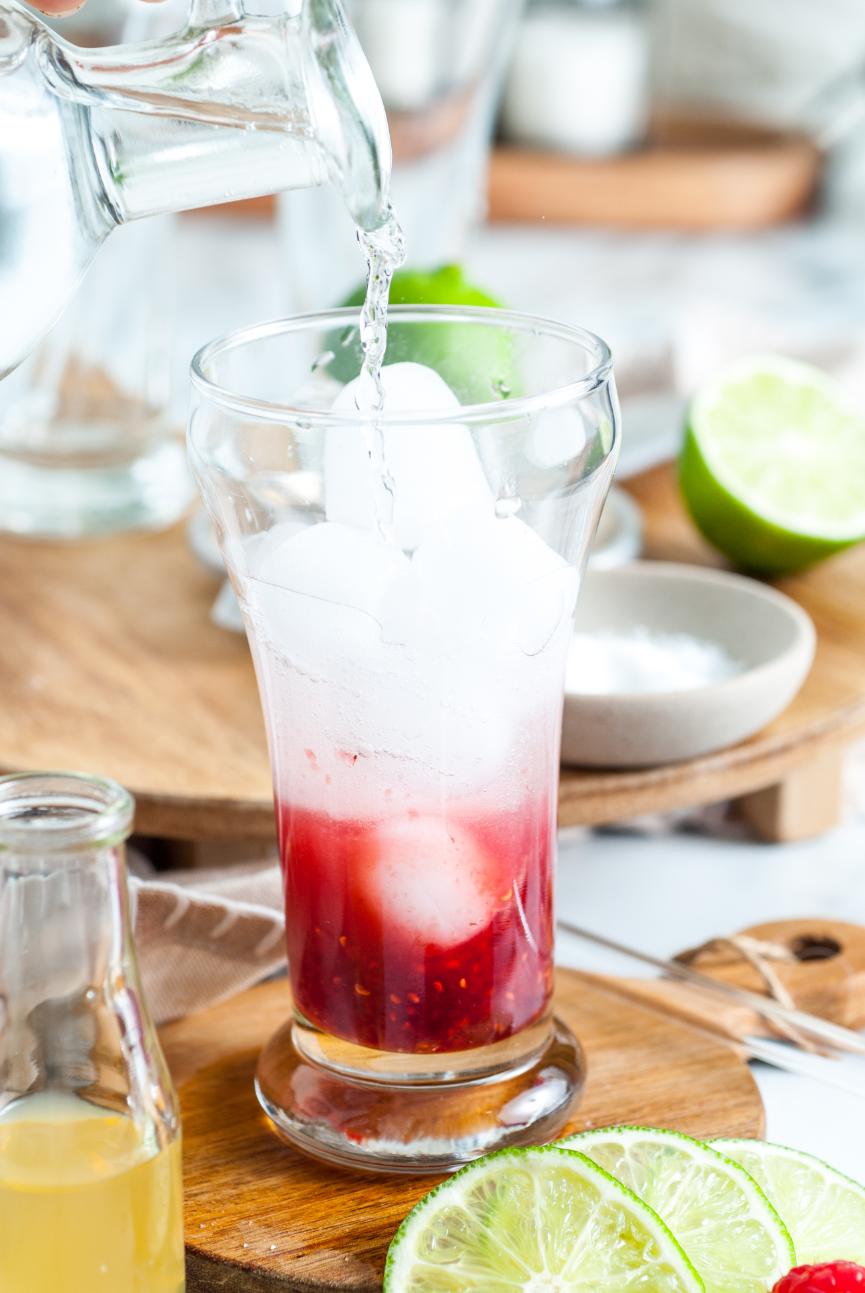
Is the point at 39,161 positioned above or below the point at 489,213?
above

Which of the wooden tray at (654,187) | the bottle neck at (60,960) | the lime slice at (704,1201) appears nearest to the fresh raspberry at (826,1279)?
the lime slice at (704,1201)

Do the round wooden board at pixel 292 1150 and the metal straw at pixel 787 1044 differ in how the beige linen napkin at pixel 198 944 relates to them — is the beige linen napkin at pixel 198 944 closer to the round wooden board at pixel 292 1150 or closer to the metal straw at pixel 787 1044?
the round wooden board at pixel 292 1150

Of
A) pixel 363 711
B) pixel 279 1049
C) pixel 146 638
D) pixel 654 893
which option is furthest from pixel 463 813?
pixel 146 638

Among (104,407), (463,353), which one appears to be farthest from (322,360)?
(104,407)

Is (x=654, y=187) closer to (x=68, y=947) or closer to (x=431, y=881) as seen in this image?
(x=431, y=881)

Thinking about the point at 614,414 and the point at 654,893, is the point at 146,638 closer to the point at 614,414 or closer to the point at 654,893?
the point at 654,893

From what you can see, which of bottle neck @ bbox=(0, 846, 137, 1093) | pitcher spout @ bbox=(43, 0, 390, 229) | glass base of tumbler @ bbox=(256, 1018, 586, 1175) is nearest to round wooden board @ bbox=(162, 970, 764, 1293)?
glass base of tumbler @ bbox=(256, 1018, 586, 1175)

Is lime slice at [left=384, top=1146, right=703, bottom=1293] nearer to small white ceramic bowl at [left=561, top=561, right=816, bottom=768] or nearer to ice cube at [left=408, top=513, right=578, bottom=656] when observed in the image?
ice cube at [left=408, top=513, right=578, bottom=656]
